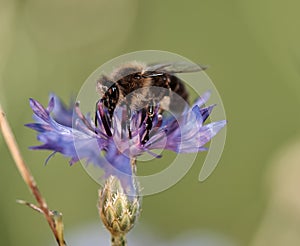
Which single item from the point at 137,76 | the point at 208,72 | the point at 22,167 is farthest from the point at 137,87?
the point at 208,72

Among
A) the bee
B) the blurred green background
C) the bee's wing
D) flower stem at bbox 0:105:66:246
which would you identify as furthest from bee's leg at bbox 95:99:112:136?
the blurred green background

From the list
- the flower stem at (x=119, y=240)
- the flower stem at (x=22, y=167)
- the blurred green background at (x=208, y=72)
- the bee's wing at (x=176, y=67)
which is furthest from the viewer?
the blurred green background at (x=208, y=72)

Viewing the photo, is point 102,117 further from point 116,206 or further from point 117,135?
point 116,206

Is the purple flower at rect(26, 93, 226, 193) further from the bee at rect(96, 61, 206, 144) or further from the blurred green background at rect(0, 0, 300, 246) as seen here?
the blurred green background at rect(0, 0, 300, 246)

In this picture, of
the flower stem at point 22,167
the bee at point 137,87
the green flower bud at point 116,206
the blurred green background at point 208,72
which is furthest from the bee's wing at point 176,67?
the blurred green background at point 208,72

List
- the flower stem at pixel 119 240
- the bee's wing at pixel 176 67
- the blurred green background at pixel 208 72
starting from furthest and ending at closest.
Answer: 1. the blurred green background at pixel 208 72
2. the bee's wing at pixel 176 67
3. the flower stem at pixel 119 240

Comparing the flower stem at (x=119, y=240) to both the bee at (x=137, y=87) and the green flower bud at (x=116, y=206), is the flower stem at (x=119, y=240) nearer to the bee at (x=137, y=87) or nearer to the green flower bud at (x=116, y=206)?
the green flower bud at (x=116, y=206)
